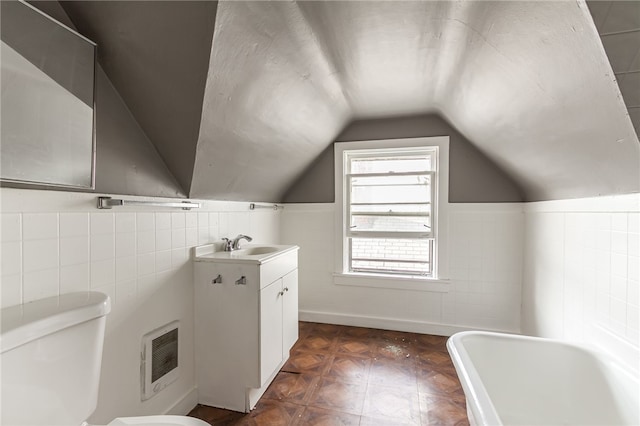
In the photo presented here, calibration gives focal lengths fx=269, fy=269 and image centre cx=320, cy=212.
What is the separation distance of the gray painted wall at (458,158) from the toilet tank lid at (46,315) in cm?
232

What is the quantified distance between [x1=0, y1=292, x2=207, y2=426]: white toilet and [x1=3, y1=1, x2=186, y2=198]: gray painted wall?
0.53m

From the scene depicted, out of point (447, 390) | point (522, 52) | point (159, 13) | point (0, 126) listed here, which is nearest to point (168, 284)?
point (0, 126)

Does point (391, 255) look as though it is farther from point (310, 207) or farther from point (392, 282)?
point (310, 207)

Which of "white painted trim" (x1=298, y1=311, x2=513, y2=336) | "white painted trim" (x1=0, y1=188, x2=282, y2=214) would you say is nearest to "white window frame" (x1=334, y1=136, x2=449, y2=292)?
"white painted trim" (x1=298, y1=311, x2=513, y2=336)

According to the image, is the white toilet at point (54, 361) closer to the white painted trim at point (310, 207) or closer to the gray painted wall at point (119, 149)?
the gray painted wall at point (119, 149)

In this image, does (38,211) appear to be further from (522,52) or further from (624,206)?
(624,206)

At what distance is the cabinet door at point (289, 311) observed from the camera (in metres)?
2.00

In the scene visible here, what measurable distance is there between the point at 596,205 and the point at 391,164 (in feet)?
5.31

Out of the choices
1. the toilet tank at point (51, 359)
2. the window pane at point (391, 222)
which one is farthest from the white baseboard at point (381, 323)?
the toilet tank at point (51, 359)

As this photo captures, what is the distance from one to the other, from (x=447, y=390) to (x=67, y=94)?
102 inches

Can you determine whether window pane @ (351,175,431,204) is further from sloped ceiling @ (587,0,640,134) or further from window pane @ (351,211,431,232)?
sloped ceiling @ (587,0,640,134)

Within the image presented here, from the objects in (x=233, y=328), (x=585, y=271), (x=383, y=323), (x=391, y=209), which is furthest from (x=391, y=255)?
(x=233, y=328)

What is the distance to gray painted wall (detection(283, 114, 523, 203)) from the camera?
246 centimetres

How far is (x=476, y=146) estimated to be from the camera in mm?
2424
